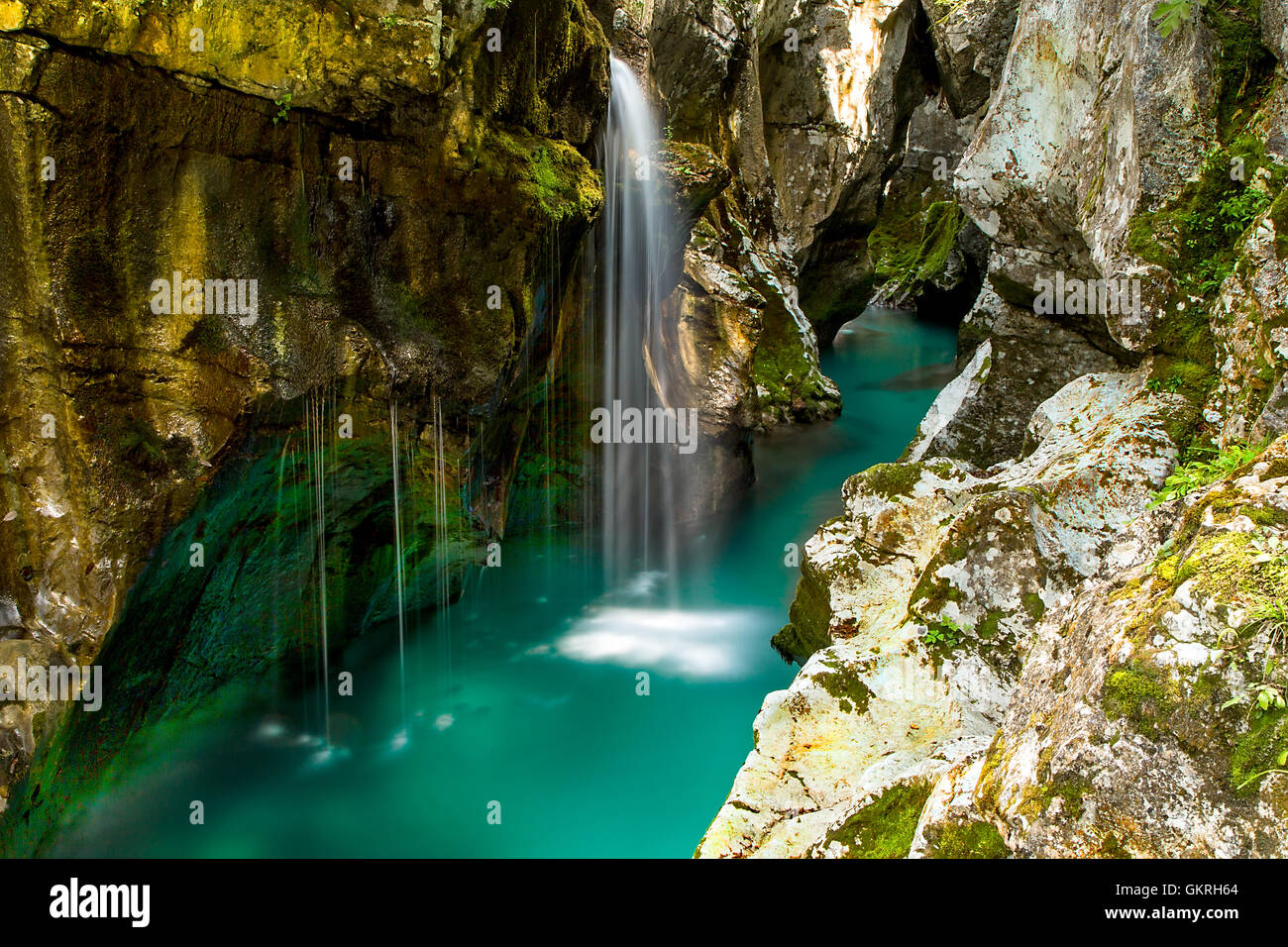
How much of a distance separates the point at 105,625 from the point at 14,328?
2252 mm

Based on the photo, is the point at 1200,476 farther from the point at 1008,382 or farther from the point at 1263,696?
the point at 1008,382

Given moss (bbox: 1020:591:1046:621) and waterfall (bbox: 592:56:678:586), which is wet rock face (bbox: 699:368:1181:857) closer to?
moss (bbox: 1020:591:1046:621)

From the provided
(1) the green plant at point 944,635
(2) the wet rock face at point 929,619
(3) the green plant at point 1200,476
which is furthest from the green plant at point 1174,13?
(1) the green plant at point 944,635

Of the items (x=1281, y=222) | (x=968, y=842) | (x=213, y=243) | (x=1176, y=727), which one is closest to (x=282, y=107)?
(x=213, y=243)

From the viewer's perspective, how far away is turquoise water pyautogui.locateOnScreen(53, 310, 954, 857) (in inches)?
322

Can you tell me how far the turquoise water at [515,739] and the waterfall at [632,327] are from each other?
31.2 inches

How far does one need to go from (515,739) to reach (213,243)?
5.66m

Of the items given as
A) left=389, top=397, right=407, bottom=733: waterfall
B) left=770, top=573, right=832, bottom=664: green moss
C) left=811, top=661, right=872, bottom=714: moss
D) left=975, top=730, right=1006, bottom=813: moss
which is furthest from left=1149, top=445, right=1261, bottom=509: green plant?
left=389, top=397, right=407, bottom=733: waterfall

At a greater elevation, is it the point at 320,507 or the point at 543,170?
the point at 543,170

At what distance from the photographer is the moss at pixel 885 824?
4398mm

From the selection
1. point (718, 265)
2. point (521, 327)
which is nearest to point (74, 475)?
point (521, 327)

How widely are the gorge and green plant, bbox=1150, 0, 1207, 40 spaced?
41mm

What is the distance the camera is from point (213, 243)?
7.27 metres

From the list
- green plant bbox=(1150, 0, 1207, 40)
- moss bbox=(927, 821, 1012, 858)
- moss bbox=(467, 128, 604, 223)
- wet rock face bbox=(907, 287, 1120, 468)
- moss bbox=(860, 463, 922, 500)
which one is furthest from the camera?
wet rock face bbox=(907, 287, 1120, 468)
